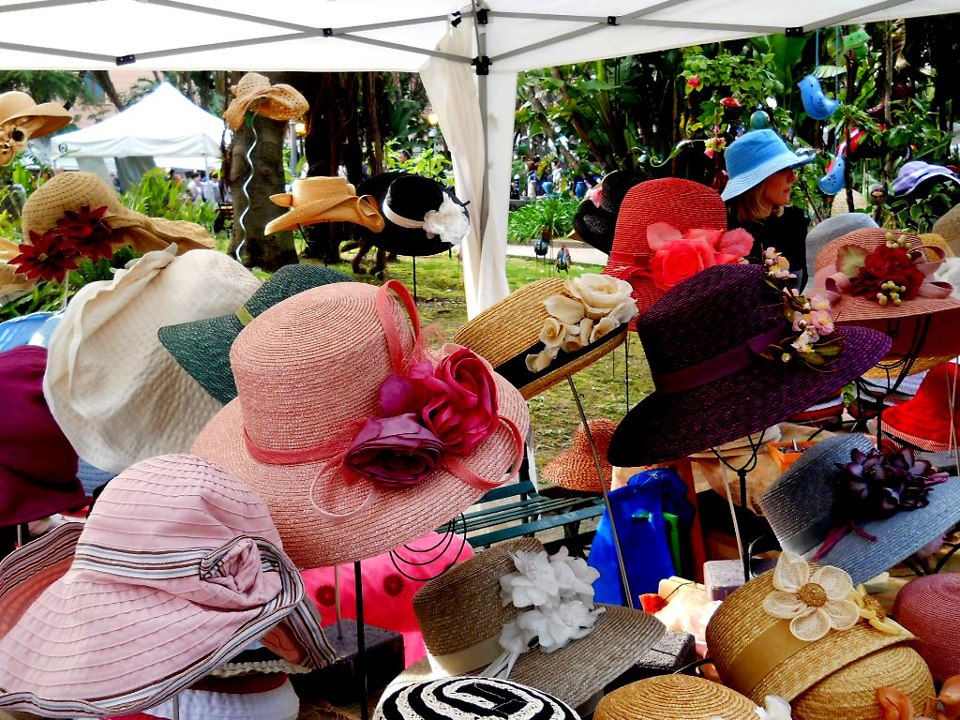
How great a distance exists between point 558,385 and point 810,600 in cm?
658

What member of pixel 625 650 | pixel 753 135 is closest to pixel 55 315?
pixel 625 650

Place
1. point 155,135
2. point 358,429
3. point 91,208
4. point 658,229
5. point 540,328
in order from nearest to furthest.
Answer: point 358,429, point 540,328, point 658,229, point 91,208, point 155,135

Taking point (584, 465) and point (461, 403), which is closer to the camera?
point (461, 403)

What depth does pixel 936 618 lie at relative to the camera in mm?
1970

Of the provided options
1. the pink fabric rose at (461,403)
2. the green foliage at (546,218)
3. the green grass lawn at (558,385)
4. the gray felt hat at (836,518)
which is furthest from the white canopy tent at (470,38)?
the green foliage at (546,218)

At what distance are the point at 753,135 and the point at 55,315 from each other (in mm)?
2913

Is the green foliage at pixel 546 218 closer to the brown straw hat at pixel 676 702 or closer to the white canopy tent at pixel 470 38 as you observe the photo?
the white canopy tent at pixel 470 38

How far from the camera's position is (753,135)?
404 centimetres

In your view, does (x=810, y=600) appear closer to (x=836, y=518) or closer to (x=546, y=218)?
(x=836, y=518)

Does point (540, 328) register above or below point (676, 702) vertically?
above

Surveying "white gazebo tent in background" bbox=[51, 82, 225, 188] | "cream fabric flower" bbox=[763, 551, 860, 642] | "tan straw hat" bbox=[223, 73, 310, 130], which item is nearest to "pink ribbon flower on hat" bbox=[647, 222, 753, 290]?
"cream fabric flower" bbox=[763, 551, 860, 642]

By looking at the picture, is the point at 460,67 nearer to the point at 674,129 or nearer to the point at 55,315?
the point at 55,315

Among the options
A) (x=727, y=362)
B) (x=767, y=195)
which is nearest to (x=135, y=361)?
(x=727, y=362)

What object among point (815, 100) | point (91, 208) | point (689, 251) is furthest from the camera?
point (815, 100)
